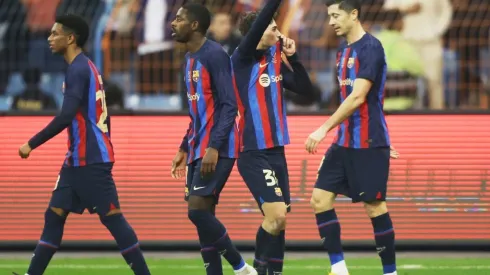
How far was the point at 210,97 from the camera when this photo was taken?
8.20 metres

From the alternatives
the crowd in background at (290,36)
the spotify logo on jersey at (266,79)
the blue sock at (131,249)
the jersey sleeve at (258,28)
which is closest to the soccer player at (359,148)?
the spotify logo on jersey at (266,79)

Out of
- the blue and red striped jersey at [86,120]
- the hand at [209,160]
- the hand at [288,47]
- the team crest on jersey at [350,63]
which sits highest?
the hand at [288,47]

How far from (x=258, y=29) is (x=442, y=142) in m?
3.37

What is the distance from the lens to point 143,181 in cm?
1123

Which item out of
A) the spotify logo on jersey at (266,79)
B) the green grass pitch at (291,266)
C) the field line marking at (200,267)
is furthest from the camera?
the field line marking at (200,267)

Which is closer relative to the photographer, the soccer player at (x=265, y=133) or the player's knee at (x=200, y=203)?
the player's knee at (x=200, y=203)

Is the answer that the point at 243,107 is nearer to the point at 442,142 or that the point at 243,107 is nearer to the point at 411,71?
the point at 442,142

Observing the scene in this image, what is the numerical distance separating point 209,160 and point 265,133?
0.70 m

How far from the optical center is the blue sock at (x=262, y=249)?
857 centimetres

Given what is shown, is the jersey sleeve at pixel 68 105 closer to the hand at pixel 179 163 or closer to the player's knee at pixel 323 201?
the hand at pixel 179 163

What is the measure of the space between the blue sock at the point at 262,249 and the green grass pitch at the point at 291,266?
1030 mm

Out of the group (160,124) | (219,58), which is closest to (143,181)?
(160,124)

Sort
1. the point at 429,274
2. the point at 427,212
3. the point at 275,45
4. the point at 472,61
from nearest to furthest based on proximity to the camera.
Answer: the point at 275,45
the point at 429,274
the point at 427,212
the point at 472,61

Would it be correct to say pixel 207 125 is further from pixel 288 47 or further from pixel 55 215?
pixel 55 215
